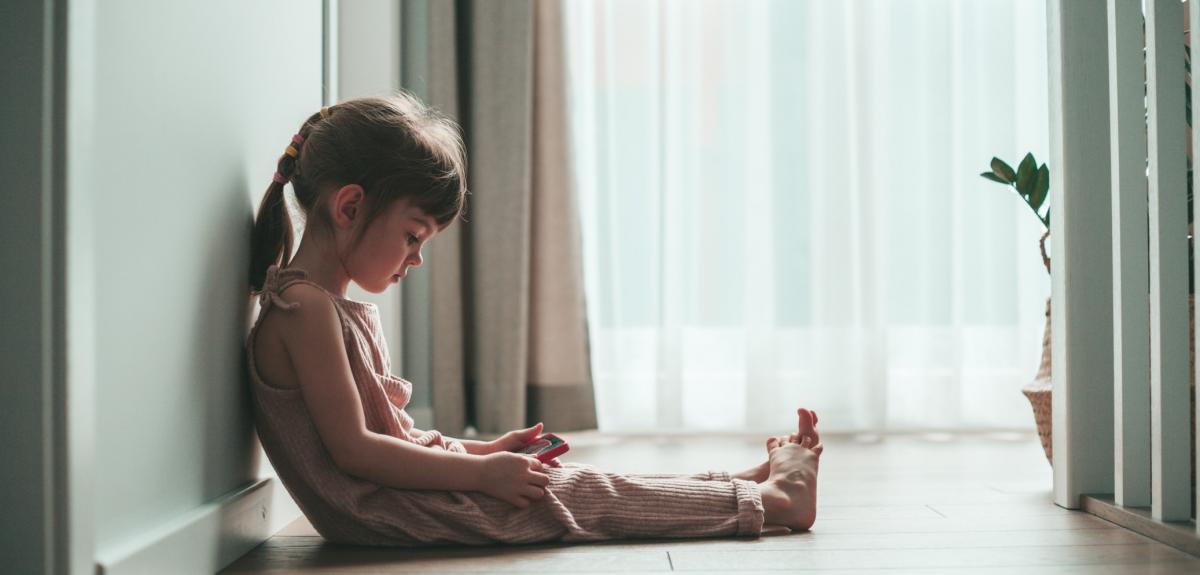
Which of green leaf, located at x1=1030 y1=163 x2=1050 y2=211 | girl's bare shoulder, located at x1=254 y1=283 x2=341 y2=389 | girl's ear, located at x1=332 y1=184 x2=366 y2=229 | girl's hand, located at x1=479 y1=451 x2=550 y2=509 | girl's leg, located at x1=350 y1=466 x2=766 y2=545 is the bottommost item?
girl's leg, located at x1=350 y1=466 x2=766 y2=545

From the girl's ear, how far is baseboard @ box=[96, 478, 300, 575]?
1.20ft

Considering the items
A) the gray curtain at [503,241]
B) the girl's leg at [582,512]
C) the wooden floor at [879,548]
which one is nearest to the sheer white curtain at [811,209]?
the gray curtain at [503,241]

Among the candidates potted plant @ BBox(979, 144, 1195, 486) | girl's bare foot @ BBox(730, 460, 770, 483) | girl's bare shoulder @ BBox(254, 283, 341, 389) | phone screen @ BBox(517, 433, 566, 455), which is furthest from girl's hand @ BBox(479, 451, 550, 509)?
potted plant @ BBox(979, 144, 1195, 486)

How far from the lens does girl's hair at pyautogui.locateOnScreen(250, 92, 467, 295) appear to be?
3.87 ft

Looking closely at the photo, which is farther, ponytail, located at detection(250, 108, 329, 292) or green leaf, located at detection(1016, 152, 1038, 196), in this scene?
green leaf, located at detection(1016, 152, 1038, 196)

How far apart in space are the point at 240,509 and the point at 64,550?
0.39 meters

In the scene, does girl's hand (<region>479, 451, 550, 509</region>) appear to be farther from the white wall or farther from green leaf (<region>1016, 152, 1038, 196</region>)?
green leaf (<region>1016, 152, 1038, 196</region>)

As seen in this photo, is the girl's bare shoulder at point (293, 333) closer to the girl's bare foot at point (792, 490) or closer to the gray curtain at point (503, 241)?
the girl's bare foot at point (792, 490)

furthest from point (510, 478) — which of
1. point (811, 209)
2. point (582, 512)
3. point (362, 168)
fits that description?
point (811, 209)

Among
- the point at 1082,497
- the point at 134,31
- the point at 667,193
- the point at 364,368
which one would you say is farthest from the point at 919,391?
the point at 134,31

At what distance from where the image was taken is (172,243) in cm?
98

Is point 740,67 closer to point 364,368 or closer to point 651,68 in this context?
point 651,68

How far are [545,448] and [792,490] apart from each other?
342 mm

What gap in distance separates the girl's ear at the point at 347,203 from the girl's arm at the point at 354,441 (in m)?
0.11
